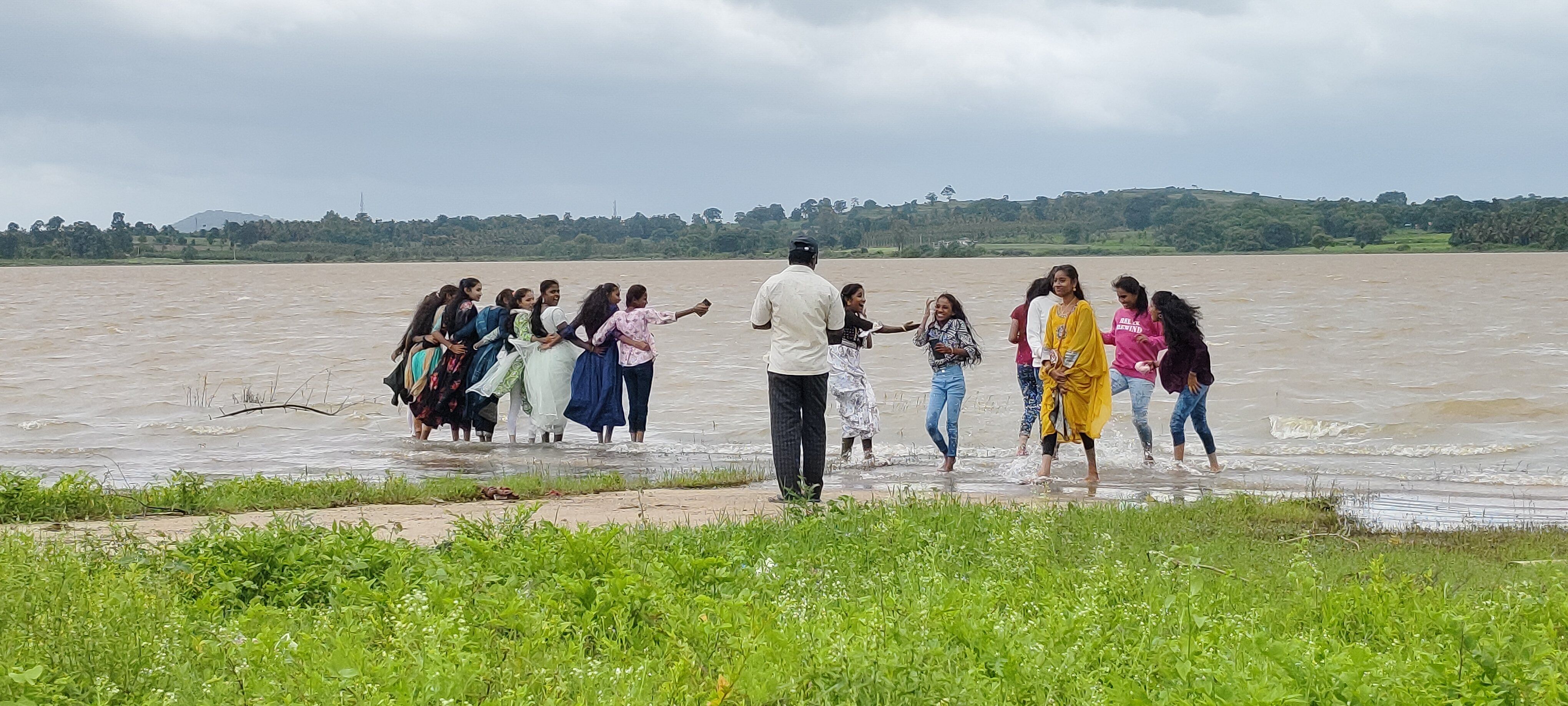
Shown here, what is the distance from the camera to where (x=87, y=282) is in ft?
284

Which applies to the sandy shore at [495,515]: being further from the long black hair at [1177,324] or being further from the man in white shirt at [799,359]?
the long black hair at [1177,324]

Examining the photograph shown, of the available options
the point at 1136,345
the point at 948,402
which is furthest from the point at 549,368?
the point at 1136,345

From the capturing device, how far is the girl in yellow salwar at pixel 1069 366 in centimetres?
1041

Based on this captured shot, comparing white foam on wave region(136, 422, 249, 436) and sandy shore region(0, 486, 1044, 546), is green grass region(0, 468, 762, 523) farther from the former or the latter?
white foam on wave region(136, 422, 249, 436)

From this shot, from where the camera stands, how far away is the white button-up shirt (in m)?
8.74

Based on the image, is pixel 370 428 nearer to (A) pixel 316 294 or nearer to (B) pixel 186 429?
(B) pixel 186 429

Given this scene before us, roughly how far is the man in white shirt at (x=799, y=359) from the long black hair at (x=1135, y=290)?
365 centimetres

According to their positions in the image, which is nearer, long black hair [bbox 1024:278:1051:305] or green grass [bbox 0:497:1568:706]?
green grass [bbox 0:497:1568:706]

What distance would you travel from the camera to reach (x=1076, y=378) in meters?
10.6

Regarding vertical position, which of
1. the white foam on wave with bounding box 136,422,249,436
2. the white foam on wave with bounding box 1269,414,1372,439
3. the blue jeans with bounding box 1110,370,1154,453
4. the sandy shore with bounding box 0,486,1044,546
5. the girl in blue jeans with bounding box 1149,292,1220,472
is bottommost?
the white foam on wave with bounding box 1269,414,1372,439

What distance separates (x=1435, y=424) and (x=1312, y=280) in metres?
51.6

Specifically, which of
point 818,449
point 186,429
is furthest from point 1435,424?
point 186,429

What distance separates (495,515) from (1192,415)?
6732mm

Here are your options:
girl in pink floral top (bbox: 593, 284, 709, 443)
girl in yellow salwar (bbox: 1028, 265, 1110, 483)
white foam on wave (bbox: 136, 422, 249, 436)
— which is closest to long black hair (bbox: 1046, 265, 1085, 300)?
girl in yellow salwar (bbox: 1028, 265, 1110, 483)
